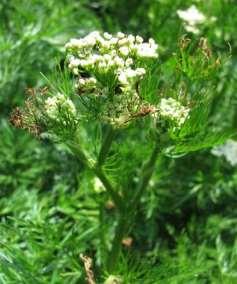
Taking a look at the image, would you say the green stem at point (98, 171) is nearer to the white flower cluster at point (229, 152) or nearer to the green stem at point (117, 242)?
the green stem at point (117, 242)

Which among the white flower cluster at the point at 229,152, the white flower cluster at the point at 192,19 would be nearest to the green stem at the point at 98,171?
the white flower cluster at the point at 229,152

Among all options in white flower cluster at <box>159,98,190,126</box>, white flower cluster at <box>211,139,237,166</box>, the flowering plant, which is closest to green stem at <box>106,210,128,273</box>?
the flowering plant

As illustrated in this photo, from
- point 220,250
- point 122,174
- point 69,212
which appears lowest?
point 220,250

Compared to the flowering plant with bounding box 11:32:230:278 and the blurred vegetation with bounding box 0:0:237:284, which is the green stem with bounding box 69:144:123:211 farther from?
the blurred vegetation with bounding box 0:0:237:284

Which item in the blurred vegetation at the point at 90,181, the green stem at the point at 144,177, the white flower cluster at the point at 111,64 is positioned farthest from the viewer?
the blurred vegetation at the point at 90,181

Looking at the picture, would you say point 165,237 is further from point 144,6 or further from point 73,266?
point 144,6

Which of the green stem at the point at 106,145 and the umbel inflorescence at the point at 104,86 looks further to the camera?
the green stem at the point at 106,145

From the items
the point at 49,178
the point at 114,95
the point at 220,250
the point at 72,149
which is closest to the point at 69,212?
the point at 49,178

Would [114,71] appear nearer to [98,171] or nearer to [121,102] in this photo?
[121,102]
